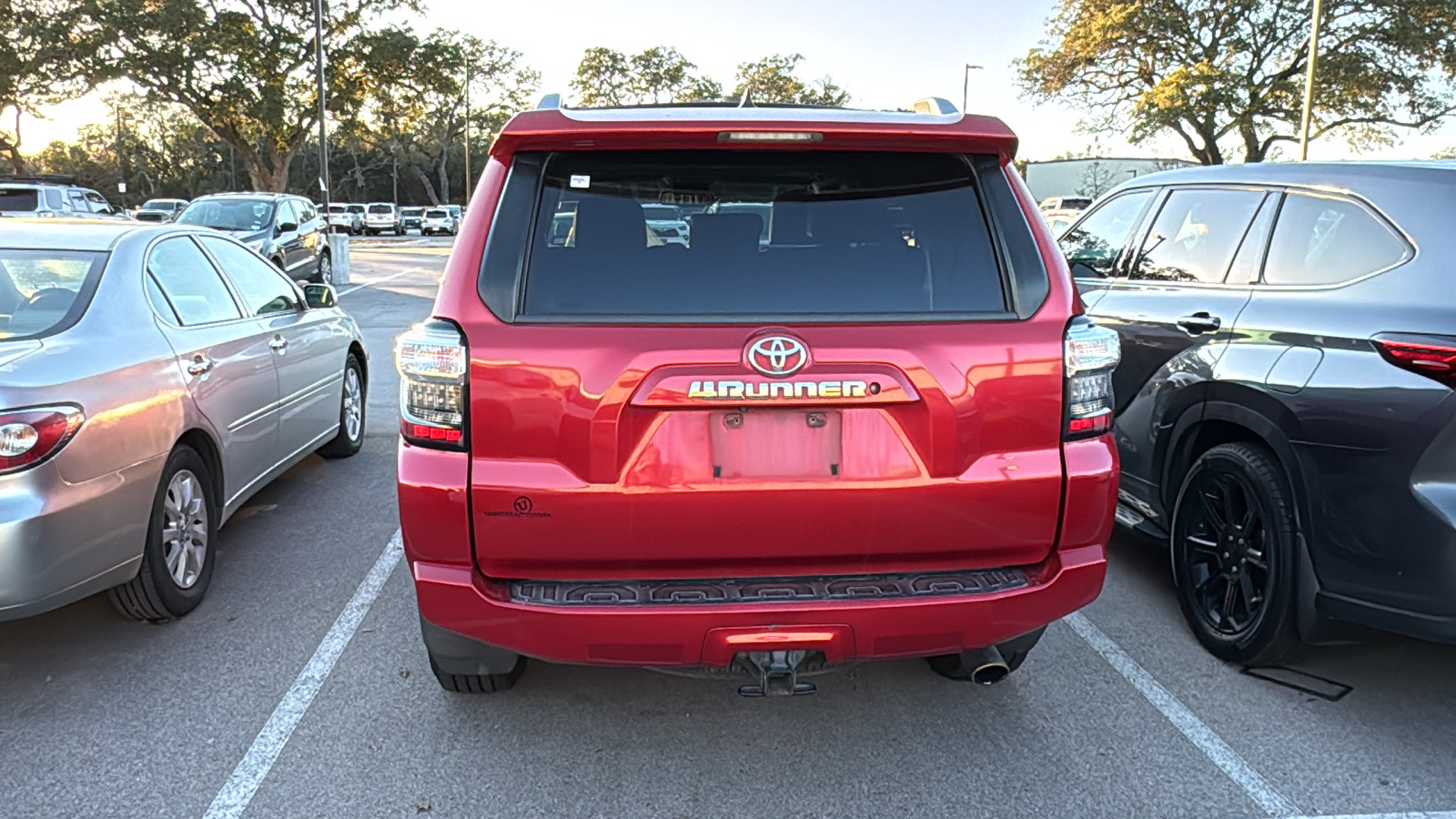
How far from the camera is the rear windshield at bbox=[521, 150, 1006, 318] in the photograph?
8.09 feet

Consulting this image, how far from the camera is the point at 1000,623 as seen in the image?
2.52 metres

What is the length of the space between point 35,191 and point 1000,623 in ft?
60.9

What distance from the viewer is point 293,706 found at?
3227 mm

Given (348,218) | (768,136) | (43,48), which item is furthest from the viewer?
(348,218)

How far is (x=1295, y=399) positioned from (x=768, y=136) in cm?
210

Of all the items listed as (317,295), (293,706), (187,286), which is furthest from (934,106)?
(317,295)

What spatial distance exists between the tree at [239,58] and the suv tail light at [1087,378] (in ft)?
122

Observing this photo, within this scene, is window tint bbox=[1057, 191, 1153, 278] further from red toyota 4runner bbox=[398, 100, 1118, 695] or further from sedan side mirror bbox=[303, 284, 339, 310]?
sedan side mirror bbox=[303, 284, 339, 310]

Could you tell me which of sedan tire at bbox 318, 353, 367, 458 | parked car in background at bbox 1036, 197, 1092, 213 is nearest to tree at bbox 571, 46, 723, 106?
parked car in background at bbox 1036, 197, 1092, 213

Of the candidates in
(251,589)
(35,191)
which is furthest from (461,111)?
(251,589)

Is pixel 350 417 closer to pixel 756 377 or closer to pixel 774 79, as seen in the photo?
pixel 756 377

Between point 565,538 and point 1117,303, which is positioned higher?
point 1117,303

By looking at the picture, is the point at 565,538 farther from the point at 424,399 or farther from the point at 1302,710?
the point at 1302,710

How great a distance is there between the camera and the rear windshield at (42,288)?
354 cm
